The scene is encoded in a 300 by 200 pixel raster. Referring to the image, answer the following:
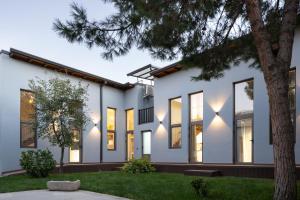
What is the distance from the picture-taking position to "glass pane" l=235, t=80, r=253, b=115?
510 inches

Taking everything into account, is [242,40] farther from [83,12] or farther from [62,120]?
[62,120]

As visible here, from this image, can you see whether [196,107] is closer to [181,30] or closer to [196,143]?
[196,143]

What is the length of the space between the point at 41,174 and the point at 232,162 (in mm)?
7232

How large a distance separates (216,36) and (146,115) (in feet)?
39.3

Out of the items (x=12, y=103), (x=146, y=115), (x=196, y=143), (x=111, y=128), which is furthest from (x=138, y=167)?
(x=12, y=103)

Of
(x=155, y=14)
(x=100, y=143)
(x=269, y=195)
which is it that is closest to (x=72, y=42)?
(x=155, y=14)

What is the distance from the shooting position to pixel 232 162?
44.2ft

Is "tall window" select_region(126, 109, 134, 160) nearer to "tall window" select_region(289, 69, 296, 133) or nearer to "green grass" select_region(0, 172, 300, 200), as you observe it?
"green grass" select_region(0, 172, 300, 200)

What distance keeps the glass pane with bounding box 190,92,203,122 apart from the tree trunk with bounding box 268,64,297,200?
30.1 feet

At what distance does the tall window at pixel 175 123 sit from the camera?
1684 cm

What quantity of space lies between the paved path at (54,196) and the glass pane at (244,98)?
6574mm

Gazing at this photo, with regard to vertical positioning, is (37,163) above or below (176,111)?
below

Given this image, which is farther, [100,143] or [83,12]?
[100,143]

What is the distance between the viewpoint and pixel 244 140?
1314 centimetres
